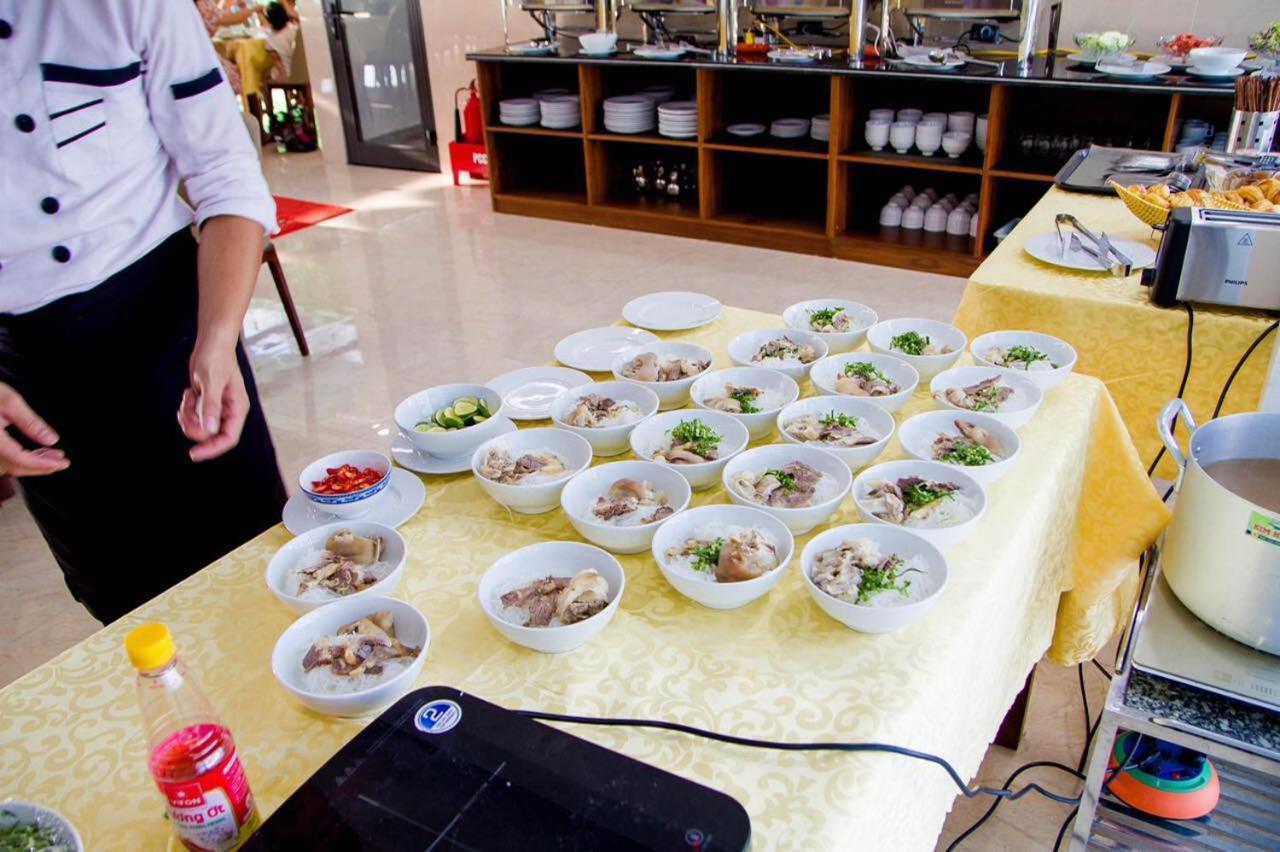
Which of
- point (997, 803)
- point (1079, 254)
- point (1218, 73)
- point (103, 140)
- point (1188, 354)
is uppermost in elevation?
point (103, 140)

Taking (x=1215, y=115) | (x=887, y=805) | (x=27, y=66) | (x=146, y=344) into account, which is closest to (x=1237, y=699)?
(x=887, y=805)

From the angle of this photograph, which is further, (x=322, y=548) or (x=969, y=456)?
(x=969, y=456)

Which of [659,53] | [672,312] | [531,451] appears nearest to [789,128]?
[659,53]

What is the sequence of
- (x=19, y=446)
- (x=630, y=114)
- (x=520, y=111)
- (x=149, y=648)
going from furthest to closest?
(x=520, y=111)
(x=630, y=114)
(x=19, y=446)
(x=149, y=648)

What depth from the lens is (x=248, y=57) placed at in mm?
6645

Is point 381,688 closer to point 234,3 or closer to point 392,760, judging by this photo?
point 392,760

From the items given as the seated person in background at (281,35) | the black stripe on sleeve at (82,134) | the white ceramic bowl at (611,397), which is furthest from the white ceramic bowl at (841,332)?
the seated person in background at (281,35)

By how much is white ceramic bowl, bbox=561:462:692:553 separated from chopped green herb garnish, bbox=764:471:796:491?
4.6 inches

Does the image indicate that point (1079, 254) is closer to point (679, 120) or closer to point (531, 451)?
point (531, 451)

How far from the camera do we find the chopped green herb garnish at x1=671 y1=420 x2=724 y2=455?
1229 mm

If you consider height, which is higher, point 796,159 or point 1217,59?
point 1217,59

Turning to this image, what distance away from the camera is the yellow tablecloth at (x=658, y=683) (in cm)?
79

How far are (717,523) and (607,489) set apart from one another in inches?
6.7

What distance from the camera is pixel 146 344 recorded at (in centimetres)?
133
